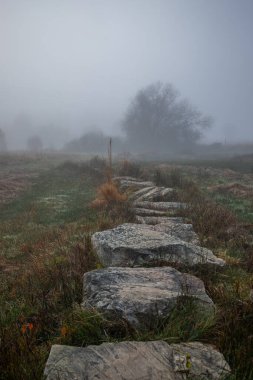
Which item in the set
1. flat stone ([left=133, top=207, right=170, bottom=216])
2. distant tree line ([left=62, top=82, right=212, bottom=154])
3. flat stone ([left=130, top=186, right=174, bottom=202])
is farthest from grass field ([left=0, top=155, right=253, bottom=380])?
distant tree line ([left=62, top=82, right=212, bottom=154])

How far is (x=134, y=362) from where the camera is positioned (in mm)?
2689

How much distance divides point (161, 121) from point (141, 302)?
7114 centimetres

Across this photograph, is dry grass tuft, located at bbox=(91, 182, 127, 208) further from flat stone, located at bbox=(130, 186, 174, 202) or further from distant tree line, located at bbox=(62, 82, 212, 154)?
distant tree line, located at bbox=(62, 82, 212, 154)

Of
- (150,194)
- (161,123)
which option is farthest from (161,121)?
(150,194)

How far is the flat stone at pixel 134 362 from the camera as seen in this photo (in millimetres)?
2559

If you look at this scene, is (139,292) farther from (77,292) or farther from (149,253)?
(149,253)

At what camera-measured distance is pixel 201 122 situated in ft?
229

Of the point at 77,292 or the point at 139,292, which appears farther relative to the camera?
the point at 77,292

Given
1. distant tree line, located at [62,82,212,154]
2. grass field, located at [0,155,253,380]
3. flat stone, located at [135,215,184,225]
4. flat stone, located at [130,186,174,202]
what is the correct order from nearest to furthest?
grass field, located at [0,155,253,380] → flat stone, located at [135,215,184,225] → flat stone, located at [130,186,174,202] → distant tree line, located at [62,82,212,154]

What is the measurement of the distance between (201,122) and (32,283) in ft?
226

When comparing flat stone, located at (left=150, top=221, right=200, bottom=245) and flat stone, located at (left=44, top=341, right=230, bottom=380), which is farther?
flat stone, located at (left=150, top=221, right=200, bottom=245)

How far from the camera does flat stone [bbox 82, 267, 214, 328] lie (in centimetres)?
341

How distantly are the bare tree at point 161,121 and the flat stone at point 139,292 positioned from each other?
225 ft

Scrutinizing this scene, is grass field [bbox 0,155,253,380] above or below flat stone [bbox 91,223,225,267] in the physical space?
below
